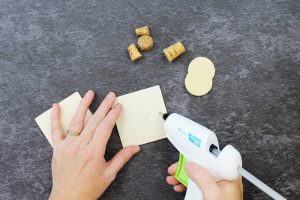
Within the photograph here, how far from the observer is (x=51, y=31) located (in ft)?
3.02

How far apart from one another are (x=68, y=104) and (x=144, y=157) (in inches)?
8.9

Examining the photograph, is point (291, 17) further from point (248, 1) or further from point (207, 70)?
point (207, 70)

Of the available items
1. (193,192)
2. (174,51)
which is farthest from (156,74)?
(193,192)

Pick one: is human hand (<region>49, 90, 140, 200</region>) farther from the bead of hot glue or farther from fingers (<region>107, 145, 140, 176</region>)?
the bead of hot glue

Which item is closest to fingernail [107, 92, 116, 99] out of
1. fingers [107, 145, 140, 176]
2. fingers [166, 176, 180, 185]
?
fingers [107, 145, 140, 176]

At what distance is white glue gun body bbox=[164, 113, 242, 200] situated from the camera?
641 mm

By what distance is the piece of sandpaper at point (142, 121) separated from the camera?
85cm

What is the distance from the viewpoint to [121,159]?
2.68 ft

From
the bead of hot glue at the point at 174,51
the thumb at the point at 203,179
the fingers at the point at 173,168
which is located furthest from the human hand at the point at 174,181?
the bead of hot glue at the point at 174,51

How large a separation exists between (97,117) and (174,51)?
240 mm

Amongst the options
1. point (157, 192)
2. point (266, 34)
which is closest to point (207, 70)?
point (266, 34)

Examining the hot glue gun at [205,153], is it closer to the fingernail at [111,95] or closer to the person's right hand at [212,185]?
the person's right hand at [212,185]

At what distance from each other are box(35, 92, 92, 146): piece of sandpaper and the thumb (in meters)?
0.32

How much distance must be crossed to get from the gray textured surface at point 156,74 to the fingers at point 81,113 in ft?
0.09
